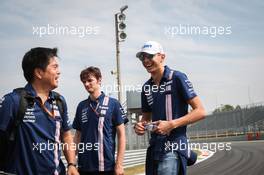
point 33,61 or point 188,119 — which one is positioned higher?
point 33,61

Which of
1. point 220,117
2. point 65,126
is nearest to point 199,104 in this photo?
point 65,126

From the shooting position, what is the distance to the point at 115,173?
14.1 feet

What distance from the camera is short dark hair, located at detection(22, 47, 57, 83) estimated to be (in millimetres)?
3213

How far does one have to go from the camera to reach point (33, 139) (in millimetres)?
2951

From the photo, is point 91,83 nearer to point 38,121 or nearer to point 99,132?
point 99,132

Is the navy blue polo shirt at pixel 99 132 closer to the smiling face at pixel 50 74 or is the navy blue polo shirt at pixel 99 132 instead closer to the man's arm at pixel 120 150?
the man's arm at pixel 120 150

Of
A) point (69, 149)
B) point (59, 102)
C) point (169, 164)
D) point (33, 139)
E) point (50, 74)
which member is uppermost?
point (50, 74)

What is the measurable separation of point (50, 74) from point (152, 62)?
992mm

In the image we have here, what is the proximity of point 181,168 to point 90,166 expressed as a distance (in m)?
1.38

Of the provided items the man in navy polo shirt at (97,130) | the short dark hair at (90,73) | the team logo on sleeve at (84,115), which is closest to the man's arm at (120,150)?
the man in navy polo shirt at (97,130)

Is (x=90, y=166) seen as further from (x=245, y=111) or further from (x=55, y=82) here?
(x=245, y=111)

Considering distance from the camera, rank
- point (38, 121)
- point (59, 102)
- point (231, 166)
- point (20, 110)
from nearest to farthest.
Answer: point (20, 110) → point (38, 121) → point (59, 102) → point (231, 166)

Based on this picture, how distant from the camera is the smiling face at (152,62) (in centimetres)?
357

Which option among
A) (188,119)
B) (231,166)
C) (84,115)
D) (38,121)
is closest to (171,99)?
(188,119)
